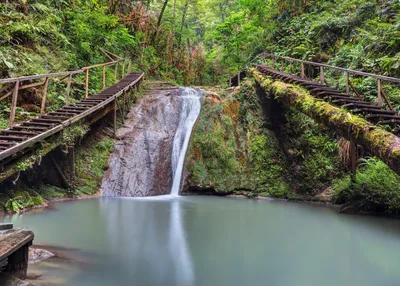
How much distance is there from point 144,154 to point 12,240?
7352mm

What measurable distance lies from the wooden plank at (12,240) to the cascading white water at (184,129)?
663cm

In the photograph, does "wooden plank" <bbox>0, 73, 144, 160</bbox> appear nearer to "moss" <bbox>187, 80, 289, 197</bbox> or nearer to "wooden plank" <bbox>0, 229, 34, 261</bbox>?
"wooden plank" <bbox>0, 229, 34, 261</bbox>

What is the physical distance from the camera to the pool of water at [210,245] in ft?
12.9

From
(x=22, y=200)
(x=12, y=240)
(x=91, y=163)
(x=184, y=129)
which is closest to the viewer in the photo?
(x=12, y=240)

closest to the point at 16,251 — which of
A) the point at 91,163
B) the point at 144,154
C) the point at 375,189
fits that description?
the point at 91,163

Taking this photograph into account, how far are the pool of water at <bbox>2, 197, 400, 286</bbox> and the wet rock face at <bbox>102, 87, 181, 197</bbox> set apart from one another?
1491mm

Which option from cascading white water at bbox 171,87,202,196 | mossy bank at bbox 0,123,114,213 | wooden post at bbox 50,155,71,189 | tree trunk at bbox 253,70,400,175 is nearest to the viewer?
tree trunk at bbox 253,70,400,175

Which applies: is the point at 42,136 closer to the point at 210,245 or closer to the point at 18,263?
the point at 18,263

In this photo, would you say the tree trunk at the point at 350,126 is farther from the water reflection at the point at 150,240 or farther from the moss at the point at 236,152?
the water reflection at the point at 150,240

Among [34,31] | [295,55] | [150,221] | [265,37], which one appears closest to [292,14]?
[265,37]

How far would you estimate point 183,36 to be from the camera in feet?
75.1

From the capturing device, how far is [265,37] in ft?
62.5

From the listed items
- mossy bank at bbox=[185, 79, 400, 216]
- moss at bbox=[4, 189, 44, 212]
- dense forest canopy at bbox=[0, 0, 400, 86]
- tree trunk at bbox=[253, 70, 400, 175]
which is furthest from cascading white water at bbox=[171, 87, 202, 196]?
dense forest canopy at bbox=[0, 0, 400, 86]

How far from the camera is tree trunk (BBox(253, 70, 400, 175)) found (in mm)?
4949
